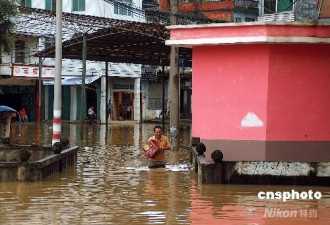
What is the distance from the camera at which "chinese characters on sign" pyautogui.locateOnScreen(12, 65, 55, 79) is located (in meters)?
50.0

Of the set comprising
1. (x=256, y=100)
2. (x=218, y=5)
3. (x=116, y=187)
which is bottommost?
(x=116, y=187)

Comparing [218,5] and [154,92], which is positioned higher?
[218,5]

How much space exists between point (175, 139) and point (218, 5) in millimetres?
30977

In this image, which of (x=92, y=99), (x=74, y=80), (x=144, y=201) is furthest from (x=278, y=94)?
(x=92, y=99)

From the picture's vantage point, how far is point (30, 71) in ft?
166

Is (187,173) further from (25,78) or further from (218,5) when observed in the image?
(218,5)

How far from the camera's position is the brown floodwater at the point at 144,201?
11.6m

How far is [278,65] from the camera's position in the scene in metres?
17.2

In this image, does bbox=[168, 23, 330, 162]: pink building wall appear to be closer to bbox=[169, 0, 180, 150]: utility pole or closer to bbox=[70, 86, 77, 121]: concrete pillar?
bbox=[169, 0, 180, 150]: utility pole

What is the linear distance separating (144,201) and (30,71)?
126ft

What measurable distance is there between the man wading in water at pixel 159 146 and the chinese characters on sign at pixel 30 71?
1255 inches

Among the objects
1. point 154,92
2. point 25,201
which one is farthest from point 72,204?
point 154,92

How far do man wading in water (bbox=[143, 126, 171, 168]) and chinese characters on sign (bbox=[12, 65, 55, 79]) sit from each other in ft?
105

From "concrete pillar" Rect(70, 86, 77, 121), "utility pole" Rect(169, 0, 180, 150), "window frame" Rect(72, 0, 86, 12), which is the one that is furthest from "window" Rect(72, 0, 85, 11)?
"utility pole" Rect(169, 0, 180, 150)
